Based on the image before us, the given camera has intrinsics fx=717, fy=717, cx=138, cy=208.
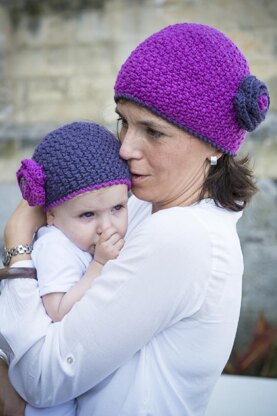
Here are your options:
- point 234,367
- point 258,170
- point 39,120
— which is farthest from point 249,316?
point 39,120

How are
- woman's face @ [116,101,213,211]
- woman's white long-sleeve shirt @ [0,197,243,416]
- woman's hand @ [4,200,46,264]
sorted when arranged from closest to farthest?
woman's white long-sleeve shirt @ [0,197,243,416], woman's face @ [116,101,213,211], woman's hand @ [4,200,46,264]

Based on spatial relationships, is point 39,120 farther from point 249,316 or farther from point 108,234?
point 108,234

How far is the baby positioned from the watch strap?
3 cm

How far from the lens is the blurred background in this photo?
5457mm

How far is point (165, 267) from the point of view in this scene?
197 centimetres

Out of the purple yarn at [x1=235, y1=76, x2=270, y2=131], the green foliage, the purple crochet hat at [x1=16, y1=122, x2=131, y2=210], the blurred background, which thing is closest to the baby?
the purple crochet hat at [x1=16, y1=122, x2=131, y2=210]

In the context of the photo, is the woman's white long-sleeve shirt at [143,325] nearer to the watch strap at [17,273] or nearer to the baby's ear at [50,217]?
the watch strap at [17,273]

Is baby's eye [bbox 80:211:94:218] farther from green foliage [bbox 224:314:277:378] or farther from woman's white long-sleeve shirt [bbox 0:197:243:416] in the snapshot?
green foliage [bbox 224:314:277:378]

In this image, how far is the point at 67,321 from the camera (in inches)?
78.7

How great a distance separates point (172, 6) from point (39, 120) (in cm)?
142

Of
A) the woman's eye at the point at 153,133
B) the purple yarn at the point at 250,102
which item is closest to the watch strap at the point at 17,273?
the woman's eye at the point at 153,133

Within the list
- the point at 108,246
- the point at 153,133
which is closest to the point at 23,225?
the point at 108,246

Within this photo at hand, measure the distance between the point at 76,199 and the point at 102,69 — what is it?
3.76 meters

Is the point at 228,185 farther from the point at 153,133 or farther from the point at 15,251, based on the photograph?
the point at 15,251
